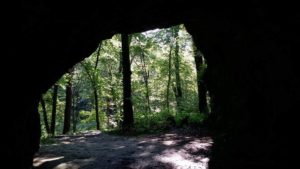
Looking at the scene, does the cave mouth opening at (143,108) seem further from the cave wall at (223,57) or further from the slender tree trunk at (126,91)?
the cave wall at (223,57)

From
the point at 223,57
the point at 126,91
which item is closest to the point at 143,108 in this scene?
the point at 126,91

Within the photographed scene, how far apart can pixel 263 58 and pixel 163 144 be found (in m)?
6.80

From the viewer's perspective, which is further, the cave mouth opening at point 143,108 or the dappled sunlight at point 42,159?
the cave mouth opening at point 143,108

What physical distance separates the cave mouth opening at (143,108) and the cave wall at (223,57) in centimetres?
237

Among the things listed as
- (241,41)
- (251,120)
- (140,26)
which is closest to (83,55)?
(140,26)

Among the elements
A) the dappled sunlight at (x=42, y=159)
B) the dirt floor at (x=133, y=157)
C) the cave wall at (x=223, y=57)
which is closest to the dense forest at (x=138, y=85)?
the dirt floor at (x=133, y=157)

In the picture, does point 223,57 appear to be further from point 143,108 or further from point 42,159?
point 143,108

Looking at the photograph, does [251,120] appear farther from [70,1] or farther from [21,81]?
[21,81]

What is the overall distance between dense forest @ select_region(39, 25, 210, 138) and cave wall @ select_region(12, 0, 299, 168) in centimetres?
849

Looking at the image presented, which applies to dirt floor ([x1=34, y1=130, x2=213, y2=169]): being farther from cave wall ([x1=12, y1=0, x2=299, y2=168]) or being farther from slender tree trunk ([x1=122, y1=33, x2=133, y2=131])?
slender tree trunk ([x1=122, y1=33, x2=133, y2=131])

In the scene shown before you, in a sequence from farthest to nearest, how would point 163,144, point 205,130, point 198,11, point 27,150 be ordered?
1. point 205,130
2. point 163,144
3. point 27,150
4. point 198,11

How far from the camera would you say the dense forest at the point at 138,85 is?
17.4 m

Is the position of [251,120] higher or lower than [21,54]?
lower

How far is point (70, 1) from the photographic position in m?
5.56
